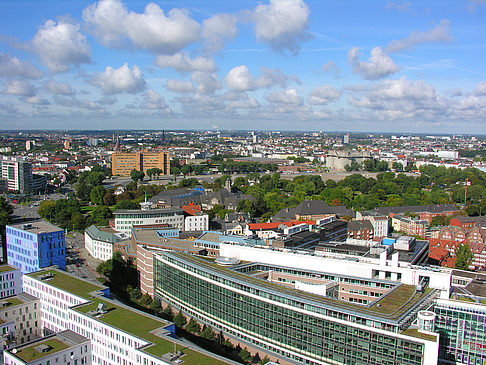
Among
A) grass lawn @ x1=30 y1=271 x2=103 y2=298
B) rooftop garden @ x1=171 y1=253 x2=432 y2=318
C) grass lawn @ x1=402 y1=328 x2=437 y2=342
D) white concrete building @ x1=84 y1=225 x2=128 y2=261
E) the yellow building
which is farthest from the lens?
Answer: the yellow building

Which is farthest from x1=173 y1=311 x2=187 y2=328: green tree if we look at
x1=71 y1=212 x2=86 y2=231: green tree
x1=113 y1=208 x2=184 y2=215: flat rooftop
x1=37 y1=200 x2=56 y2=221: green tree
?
x1=37 y1=200 x2=56 y2=221: green tree

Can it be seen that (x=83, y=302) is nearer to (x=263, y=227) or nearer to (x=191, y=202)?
(x=263, y=227)

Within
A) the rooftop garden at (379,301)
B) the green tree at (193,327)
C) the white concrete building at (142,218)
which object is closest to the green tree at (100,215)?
the white concrete building at (142,218)

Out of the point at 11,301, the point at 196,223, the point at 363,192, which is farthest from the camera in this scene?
the point at 363,192

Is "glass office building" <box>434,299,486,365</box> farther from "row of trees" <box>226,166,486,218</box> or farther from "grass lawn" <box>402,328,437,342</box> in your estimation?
"row of trees" <box>226,166,486,218</box>

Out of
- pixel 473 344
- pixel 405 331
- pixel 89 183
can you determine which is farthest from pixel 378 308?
pixel 89 183

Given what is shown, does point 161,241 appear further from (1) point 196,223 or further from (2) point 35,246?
(1) point 196,223

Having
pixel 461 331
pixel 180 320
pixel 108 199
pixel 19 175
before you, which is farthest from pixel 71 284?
pixel 19 175
